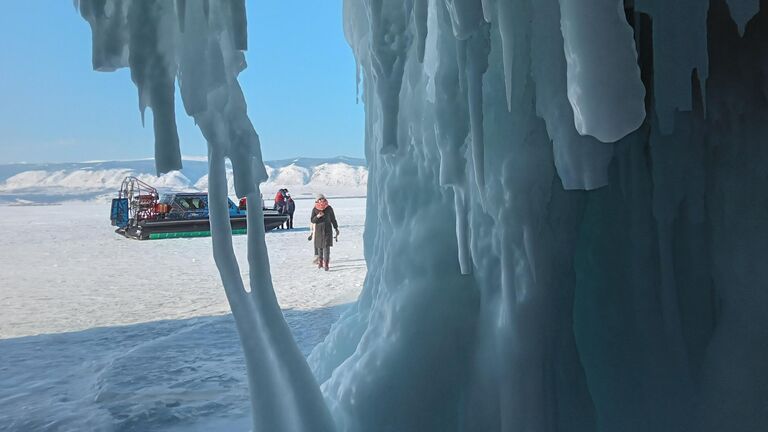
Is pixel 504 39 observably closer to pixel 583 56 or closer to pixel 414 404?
pixel 583 56

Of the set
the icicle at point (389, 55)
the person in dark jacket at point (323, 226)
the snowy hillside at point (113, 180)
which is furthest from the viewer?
the snowy hillside at point (113, 180)

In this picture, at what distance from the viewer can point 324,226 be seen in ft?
37.7

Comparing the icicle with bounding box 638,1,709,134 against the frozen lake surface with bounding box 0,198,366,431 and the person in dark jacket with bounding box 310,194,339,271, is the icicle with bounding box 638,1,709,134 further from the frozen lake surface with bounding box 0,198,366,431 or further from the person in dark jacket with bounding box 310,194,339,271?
the person in dark jacket with bounding box 310,194,339,271

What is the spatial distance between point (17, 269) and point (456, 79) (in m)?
13.1

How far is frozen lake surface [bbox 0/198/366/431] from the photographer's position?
4.46 meters

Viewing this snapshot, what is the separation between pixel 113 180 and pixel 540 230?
102996mm

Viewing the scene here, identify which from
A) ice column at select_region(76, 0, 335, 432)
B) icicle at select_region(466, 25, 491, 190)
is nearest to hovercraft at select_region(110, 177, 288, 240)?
ice column at select_region(76, 0, 335, 432)

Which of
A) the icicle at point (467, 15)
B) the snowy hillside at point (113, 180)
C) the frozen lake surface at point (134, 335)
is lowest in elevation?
the frozen lake surface at point (134, 335)

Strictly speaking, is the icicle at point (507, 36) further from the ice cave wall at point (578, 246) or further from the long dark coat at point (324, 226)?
the long dark coat at point (324, 226)

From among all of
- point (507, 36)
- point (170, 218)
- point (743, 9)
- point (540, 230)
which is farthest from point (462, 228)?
point (170, 218)

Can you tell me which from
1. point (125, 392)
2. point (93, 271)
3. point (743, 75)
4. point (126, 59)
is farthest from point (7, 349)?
point (743, 75)

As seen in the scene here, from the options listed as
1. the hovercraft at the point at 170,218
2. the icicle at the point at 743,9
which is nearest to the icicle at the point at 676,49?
the icicle at the point at 743,9

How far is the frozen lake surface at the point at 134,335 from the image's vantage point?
446 cm

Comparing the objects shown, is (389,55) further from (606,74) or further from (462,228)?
(606,74)
